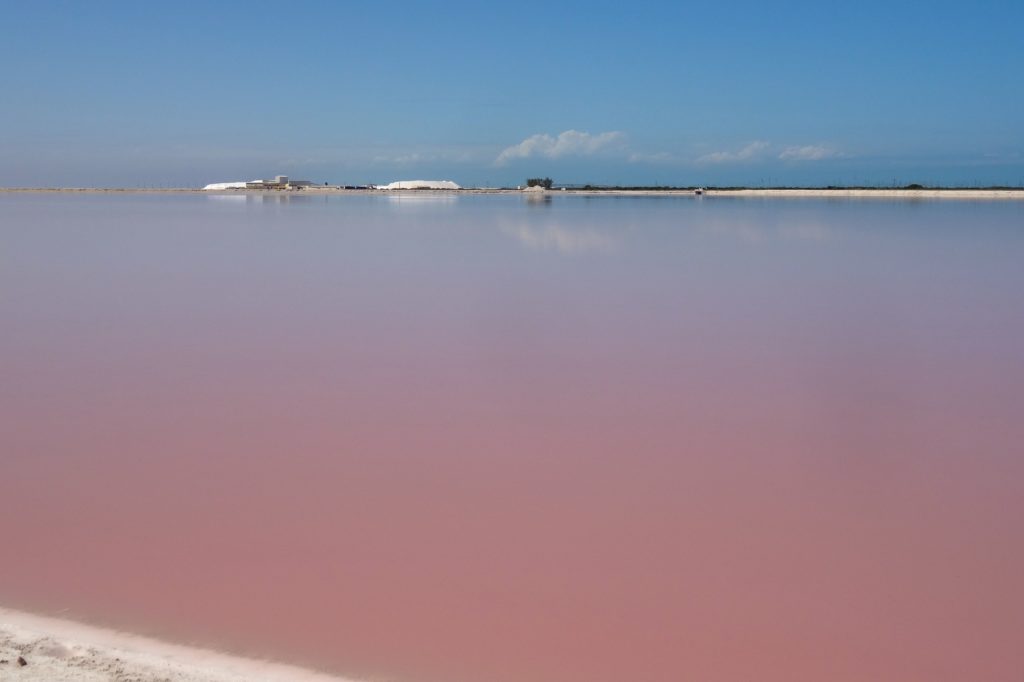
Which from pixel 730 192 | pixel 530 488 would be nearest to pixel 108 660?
pixel 530 488

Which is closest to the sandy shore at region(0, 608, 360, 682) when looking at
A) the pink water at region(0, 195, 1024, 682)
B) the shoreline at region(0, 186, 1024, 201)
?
the pink water at region(0, 195, 1024, 682)

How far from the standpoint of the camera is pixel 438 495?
167 inches

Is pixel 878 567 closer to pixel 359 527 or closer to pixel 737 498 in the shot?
pixel 737 498

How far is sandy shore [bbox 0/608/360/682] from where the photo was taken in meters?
2.63

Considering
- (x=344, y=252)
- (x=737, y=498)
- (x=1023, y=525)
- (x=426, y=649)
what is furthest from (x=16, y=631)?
(x=344, y=252)

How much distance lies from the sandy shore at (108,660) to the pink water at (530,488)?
107 millimetres

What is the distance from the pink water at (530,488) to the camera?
3.04m

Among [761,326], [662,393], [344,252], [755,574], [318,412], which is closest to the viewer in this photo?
[755,574]

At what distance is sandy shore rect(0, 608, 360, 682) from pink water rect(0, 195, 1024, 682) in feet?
0.35

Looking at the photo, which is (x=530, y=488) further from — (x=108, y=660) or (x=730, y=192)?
(x=730, y=192)

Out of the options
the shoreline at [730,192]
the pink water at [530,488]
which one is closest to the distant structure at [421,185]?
the shoreline at [730,192]

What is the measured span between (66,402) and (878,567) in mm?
4967

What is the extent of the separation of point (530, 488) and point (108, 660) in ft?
6.91

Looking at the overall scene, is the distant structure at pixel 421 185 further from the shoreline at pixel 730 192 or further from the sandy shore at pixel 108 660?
the sandy shore at pixel 108 660
